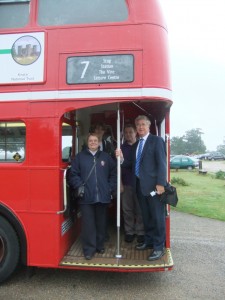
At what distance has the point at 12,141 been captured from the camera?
4516mm

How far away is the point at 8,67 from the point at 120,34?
147 centimetres

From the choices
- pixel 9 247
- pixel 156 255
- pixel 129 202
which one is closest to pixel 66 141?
pixel 129 202

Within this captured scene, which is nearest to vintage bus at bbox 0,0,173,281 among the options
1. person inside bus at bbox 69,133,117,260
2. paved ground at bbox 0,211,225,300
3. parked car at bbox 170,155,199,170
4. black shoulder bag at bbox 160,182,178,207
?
person inside bus at bbox 69,133,117,260

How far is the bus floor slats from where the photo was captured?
435 cm

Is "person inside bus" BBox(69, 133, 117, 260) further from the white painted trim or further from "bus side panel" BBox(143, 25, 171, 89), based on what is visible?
"bus side panel" BBox(143, 25, 171, 89)

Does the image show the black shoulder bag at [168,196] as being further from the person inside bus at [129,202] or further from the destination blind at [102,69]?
the destination blind at [102,69]

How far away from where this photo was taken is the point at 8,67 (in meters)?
4.42

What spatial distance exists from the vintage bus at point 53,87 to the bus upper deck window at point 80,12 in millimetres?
13

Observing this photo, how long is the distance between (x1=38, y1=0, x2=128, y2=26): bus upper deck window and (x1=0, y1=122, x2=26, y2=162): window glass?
1.36 m

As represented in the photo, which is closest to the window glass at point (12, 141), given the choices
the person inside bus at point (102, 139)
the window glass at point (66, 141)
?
the window glass at point (66, 141)

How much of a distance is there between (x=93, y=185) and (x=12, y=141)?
1203 mm

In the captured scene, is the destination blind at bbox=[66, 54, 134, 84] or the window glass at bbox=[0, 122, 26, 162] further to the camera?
the window glass at bbox=[0, 122, 26, 162]

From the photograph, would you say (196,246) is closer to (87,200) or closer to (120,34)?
(87,200)

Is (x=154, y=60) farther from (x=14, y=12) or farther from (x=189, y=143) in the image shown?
(x=189, y=143)
